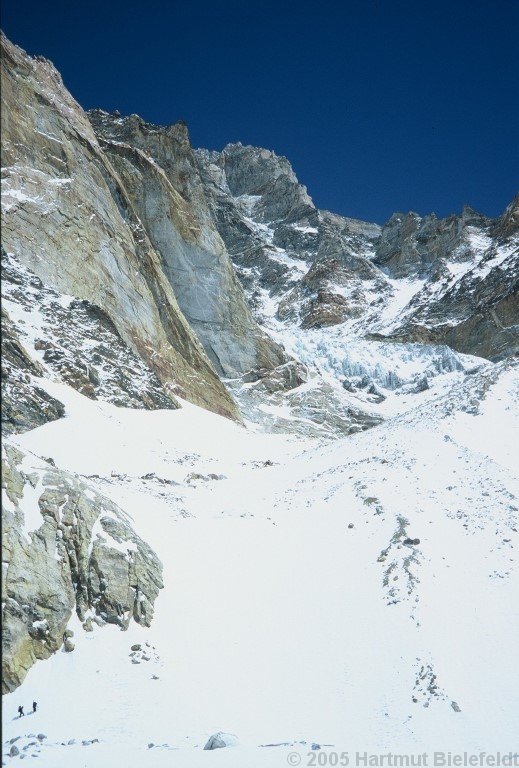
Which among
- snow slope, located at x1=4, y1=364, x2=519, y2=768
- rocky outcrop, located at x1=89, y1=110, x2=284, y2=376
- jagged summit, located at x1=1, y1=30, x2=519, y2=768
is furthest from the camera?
rocky outcrop, located at x1=89, y1=110, x2=284, y2=376

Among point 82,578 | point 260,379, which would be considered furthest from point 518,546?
point 260,379

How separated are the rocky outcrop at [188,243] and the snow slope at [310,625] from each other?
43319mm

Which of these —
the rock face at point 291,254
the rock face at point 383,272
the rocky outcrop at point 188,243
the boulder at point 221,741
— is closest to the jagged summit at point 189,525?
the boulder at point 221,741

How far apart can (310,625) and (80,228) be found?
3941 centimetres

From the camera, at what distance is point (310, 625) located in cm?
1427

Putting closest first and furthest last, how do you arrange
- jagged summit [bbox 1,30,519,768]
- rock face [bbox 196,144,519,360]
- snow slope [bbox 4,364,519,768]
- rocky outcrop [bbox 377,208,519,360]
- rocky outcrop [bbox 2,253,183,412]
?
snow slope [bbox 4,364,519,768]
jagged summit [bbox 1,30,519,768]
rocky outcrop [bbox 2,253,183,412]
rocky outcrop [bbox 377,208,519,360]
rock face [bbox 196,144,519,360]

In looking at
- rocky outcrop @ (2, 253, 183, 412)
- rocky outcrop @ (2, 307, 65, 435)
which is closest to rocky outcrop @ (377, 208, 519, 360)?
rocky outcrop @ (2, 253, 183, 412)

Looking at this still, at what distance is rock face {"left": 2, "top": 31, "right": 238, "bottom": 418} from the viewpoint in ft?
132

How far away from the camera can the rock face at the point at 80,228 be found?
40219mm

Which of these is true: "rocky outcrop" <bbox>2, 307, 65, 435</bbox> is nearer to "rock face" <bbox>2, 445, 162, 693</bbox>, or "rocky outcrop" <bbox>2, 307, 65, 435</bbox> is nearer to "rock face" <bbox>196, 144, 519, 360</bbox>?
"rock face" <bbox>2, 445, 162, 693</bbox>

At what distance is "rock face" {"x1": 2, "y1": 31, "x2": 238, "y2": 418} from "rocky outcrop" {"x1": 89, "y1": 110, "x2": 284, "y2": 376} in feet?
27.9

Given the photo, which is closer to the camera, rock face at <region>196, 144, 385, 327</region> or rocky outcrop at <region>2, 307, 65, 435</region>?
rocky outcrop at <region>2, 307, 65, 435</region>

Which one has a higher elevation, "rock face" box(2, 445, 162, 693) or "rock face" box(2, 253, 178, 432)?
"rock face" box(2, 253, 178, 432)

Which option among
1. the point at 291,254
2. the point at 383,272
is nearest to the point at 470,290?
the point at 383,272
